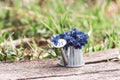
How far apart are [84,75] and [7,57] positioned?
0.52 m

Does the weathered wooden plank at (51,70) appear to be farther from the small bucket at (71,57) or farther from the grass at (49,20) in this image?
the grass at (49,20)

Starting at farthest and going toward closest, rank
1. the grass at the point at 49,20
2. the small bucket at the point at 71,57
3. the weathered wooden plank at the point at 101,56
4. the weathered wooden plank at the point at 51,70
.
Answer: the grass at the point at 49,20, the weathered wooden plank at the point at 101,56, the small bucket at the point at 71,57, the weathered wooden plank at the point at 51,70

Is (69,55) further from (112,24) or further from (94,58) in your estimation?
(112,24)

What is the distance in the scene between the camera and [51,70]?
1.90 m

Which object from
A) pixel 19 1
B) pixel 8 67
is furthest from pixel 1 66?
pixel 19 1

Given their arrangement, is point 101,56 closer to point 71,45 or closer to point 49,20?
point 71,45

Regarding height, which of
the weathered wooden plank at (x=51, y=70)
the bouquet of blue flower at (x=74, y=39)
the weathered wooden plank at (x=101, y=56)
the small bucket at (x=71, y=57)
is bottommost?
the weathered wooden plank at (x=51, y=70)

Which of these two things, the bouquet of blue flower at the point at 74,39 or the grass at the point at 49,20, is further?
the grass at the point at 49,20

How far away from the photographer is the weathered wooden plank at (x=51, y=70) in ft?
5.98

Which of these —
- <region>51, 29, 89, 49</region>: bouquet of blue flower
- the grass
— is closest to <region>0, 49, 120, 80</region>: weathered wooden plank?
<region>51, 29, 89, 49</region>: bouquet of blue flower

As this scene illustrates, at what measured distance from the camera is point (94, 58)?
2092 millimetres

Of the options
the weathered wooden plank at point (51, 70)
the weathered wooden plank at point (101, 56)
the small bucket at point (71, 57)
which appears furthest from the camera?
the weathered wooden plank at point (101, 56)

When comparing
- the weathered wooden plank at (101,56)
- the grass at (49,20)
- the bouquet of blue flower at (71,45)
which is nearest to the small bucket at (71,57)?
the bouquet of blue flower at (71,45)

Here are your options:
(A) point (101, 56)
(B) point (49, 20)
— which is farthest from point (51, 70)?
(B) point (49, 20)
